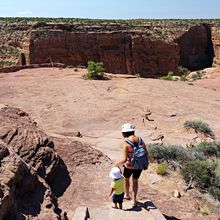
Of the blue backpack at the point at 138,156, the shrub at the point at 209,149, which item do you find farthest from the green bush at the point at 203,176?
the blue backpack at the point at 138,156

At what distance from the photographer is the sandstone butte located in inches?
1467

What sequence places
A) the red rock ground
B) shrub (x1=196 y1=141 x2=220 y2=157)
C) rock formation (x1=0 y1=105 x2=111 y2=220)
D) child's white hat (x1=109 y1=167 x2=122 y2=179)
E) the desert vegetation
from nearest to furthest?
rock formation (x1=0 y1=105 x2=111 y2=220) < child's white hat (x1=109 y1=167 x2=122 y2=179) < the red rock ground < the desert vegetation < shrub (x1=196 y1=141 x2=220 y2=157)

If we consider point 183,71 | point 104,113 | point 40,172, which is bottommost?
point 183,71

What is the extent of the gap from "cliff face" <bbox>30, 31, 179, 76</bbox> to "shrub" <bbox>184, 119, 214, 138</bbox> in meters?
24.4

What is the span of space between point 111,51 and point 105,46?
788 mm

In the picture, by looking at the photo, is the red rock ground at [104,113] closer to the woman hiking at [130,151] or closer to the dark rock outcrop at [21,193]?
the dark rock outcrop at [21,193]

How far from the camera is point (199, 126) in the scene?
1415 cm

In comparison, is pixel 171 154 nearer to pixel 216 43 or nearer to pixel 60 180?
pixel 60 180

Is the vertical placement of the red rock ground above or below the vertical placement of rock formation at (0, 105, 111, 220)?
below

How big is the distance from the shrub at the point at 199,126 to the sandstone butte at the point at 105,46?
79.6 feet

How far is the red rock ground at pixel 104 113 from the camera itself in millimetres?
8094

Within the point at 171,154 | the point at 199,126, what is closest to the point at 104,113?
the point at 199,126

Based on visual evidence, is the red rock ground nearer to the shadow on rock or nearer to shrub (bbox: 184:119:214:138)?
the shadow on rock

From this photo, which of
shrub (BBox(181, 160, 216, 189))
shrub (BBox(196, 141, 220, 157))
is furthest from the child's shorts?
shrub (BBox(196, 141, 220, 157))
